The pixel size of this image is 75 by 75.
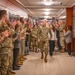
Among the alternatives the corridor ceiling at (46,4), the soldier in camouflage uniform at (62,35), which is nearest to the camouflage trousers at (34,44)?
the soldier in camouflage uniform at (62,35)

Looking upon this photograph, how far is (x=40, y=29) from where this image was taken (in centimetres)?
1002

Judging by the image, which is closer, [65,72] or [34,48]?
[65,72]

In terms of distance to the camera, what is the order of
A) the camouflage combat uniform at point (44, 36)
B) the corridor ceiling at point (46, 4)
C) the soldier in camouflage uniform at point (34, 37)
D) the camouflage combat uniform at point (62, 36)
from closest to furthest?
the camouflage combat uniform at point (44, 36)
the corridor ceiling at point (46, 4)
the soldier in camouflage uniform at point (34, 37)
the camouflage combat uniform at point (62, 36)

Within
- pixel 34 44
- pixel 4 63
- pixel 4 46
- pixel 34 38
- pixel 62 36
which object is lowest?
pixel 4 63

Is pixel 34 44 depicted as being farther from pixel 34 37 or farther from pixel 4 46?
pixel 4 46

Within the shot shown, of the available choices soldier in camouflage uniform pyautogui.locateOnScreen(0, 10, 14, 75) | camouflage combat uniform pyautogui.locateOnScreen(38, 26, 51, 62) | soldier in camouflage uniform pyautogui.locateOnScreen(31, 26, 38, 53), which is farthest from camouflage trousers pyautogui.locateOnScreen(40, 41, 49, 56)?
soldier in camouflage uniform pyautogui.locateOnScreen(0, 10, 14, 75)

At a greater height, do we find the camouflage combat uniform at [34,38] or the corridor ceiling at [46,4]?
the corridor ceiling at [46,4]

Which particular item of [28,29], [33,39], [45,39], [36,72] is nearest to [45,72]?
[36,72]

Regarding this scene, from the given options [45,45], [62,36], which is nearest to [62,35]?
[62,36]

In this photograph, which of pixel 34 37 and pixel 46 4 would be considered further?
pixel 46 4

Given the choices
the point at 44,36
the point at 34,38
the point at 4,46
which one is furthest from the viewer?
the point at 34,38

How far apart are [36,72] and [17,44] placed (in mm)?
1200

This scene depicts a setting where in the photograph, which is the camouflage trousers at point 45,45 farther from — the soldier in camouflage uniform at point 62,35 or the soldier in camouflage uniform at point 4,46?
the soldier in camouflage uniform at point 4,46

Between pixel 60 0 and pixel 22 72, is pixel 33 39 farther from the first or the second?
pixel 22 72
